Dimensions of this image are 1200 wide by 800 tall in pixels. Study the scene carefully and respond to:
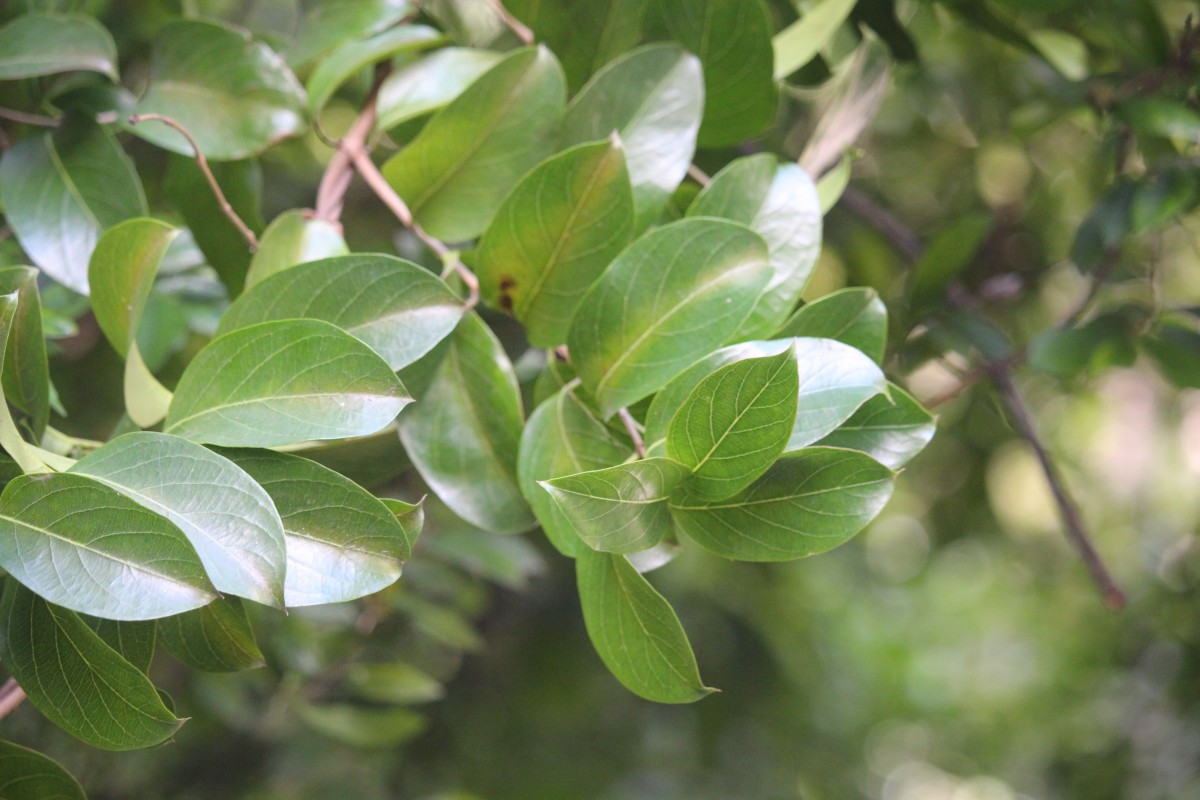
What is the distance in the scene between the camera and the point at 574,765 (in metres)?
1.19

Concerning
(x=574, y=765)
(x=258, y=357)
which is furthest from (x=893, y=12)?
(x=574, y=765)

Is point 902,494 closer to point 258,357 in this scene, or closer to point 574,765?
point 574,765

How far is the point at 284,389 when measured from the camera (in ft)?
1.02

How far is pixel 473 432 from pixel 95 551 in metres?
0.17

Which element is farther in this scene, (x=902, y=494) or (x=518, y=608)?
(x=902, y=494)

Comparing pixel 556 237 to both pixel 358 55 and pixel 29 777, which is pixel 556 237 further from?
pixel 29 777

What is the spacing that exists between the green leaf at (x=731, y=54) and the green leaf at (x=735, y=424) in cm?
26

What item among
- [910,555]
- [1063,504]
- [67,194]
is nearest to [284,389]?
[67,194]

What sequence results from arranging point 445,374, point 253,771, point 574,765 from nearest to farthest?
point 445,374, point 253,771, point 574,765

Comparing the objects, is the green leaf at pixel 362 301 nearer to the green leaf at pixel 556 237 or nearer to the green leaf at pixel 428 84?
the green leaf at pixel 556 237

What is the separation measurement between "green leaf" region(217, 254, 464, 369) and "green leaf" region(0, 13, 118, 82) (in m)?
0.23

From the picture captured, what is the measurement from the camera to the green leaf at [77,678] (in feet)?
0.96

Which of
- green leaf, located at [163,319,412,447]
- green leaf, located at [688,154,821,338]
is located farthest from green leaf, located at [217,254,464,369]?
green leaf, located at [688,154,821,338]

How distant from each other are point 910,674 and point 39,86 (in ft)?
6.01
